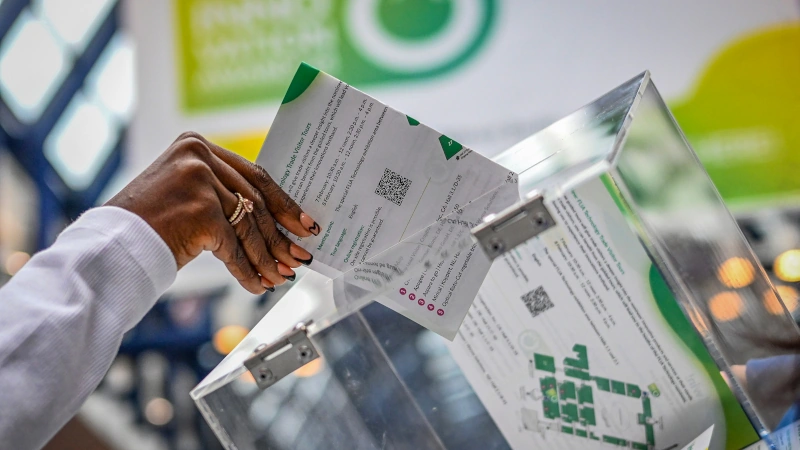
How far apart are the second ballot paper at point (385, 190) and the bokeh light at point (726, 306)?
0.25 m

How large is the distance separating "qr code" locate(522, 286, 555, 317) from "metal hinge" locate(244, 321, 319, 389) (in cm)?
25

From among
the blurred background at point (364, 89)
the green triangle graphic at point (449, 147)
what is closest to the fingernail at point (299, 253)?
the green triangle graphic at point (449, 147)

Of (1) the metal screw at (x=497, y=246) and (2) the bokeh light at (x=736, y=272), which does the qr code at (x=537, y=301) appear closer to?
Answer: (1) the metal screw at (x=497, y=246)

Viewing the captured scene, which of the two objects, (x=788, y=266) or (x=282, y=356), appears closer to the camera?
(x=282, y=356)

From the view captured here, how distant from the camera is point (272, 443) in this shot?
804 millimetres

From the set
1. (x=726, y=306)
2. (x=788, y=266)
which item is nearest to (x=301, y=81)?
(x=726, y=306)

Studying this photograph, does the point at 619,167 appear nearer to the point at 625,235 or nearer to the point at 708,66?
the point at 625,235

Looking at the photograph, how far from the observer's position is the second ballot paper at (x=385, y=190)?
772 mm

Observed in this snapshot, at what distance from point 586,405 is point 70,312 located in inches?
22.5

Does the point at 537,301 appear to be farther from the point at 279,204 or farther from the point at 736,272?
the point at 279,204

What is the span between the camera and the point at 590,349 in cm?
77

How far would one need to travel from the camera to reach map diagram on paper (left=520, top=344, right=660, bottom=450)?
0.76 m

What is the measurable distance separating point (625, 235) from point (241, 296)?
5.75ft

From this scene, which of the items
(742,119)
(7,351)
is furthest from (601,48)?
(7,351)
